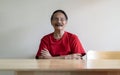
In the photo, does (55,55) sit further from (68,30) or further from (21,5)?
(21,5)

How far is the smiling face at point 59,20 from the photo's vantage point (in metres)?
2.30

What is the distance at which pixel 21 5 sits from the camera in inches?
100

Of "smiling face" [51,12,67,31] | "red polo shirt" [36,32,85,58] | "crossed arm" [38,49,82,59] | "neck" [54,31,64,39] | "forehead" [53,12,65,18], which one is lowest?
"crossed arm" [38,49,82,59]

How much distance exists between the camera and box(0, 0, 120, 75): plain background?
2.54 meters

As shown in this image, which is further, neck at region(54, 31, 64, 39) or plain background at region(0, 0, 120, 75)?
plain background at region(0, 0, 120, 75)

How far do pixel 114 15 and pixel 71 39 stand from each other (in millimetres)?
647

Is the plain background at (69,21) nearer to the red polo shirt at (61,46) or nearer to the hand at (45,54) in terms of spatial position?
the red polo shirt at (61,46)

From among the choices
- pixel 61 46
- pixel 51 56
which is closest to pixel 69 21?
pixel 61 46

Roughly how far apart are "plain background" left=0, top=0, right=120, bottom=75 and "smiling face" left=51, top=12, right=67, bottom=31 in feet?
0.76

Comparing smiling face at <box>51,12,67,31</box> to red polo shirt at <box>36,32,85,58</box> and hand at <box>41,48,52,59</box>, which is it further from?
hand at <box>41,48,52,59</box>

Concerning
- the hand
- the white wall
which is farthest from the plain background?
the hand

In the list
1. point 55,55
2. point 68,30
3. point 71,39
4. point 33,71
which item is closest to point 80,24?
point 68,30

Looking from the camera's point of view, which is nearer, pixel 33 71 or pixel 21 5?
pixel 33 71

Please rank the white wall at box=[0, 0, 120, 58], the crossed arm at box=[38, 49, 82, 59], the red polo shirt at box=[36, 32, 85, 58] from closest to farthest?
the crossed arm at box=[38, 49, 82, 59] < the red polo shirt at box=[36, 32, 85, 58] < the white wall at box=[0, 0, 120, 58]
